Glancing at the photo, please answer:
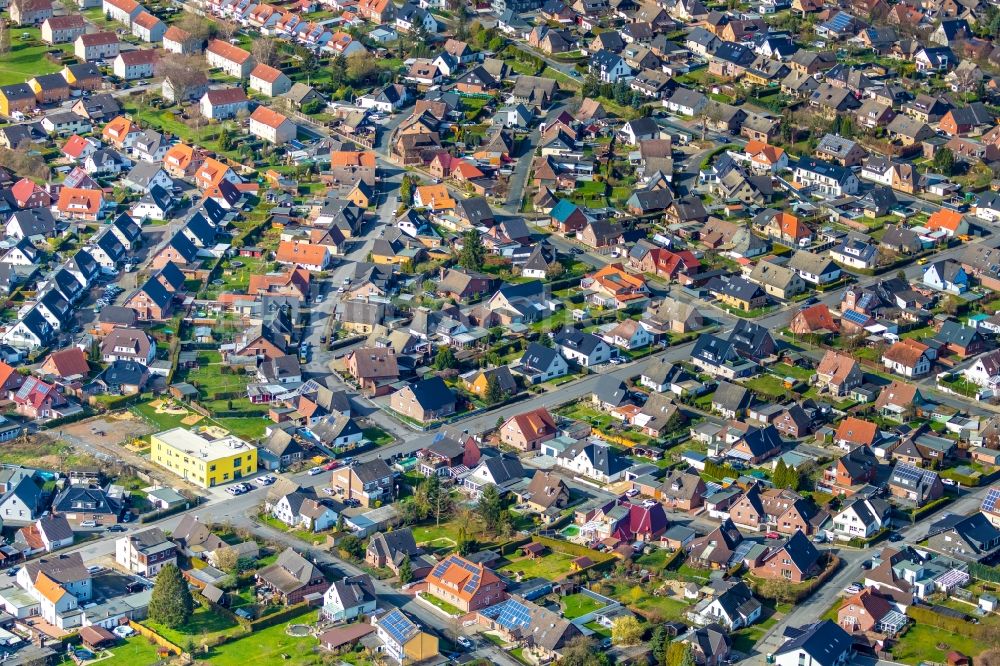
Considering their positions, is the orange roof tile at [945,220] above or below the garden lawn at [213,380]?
below

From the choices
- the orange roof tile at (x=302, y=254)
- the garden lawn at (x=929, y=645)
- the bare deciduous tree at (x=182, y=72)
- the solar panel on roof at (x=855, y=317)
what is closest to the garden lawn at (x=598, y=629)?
the garden lawn at (x=929, y=645)

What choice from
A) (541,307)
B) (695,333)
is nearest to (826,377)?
(695,333)

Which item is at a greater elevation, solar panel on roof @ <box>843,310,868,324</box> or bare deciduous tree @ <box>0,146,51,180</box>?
bare deciduous tree @ <box>0,146,51,180</box>

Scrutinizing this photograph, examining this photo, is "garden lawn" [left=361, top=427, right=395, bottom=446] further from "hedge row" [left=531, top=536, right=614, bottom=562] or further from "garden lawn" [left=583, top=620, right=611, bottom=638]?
"garden lawn" [left=583, top=620, right=611, bottom=638]

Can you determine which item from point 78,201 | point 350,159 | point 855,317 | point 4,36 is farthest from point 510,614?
point 4,36

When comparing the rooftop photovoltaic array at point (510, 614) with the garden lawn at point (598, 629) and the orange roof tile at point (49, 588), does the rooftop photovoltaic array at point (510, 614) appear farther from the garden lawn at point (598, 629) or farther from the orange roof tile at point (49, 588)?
the orange roof tile at point (49, 588)

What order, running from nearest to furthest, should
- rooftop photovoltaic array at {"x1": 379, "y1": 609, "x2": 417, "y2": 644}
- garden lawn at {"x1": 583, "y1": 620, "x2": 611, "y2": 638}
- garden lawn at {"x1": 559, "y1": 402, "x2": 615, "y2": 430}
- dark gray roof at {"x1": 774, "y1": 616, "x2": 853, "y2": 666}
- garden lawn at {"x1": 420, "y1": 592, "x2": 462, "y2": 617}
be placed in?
dark gray roof at {"x1": 774, "y1": 616, "x2": 853, "y2": 666}
rooftop photovoltaic array at {"x1": 379, "y1": 609, "x2": 417, "y2": 644}
garden lawn at {"x1": 583, "y1": 620, "x2": 611, "y2": 638}
garden lawn at {"x1": 420, "y1": 592, "x2": 462, "y2": 617}
garden lawn at {"x1": 559, "y1": 402, "x2": 615, "y2": 430}

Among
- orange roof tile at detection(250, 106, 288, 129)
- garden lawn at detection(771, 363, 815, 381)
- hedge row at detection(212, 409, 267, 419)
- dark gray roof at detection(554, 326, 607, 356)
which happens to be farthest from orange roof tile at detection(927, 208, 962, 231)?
hedge row at detection(212, 409, 267, 419)
